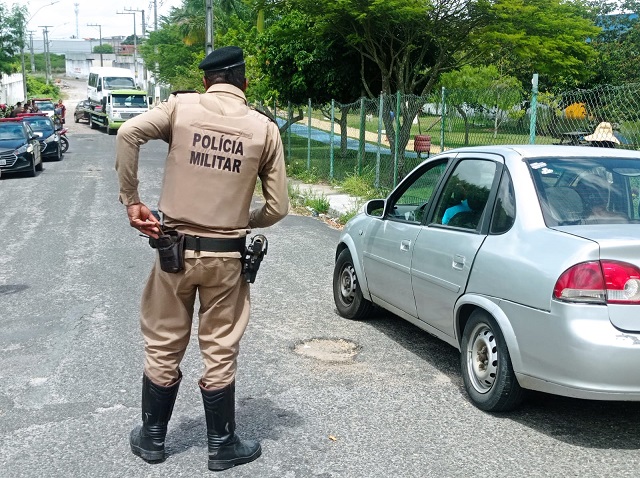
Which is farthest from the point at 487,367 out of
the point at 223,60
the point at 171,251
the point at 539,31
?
the point at 539,31

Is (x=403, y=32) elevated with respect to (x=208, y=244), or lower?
elevated

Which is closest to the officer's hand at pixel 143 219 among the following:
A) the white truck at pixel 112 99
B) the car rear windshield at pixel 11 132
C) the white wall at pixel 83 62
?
the car rear windshield at pixel 11 132

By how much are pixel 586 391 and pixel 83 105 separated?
160 ft

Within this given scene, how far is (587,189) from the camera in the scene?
4.84 meters

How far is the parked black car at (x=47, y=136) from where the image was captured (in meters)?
25.1

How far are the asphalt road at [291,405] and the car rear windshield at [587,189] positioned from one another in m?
0.95

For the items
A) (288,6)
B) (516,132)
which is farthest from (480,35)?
(516,132)

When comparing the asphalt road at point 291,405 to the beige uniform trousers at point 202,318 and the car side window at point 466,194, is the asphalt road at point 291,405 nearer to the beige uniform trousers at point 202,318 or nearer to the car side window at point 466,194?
the beige uniform trousers at point 202,318

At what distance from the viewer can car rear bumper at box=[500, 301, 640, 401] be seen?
409 centimetres

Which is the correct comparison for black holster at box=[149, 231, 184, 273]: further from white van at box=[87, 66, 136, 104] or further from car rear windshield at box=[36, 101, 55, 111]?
car rear windshield at box=[36, 101, 55, 111]

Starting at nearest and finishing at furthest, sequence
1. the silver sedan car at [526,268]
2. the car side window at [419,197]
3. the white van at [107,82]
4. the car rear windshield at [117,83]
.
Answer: the silver sedan car at [526,268]
the car side window at [419,197]
the white van at [107,82]
the car rear windshield at [117,83]

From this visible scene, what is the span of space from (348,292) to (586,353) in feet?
10.4

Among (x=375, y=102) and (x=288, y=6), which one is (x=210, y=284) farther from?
(x=288, y=6)

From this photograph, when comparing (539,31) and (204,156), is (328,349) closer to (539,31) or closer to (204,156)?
(204,156)
